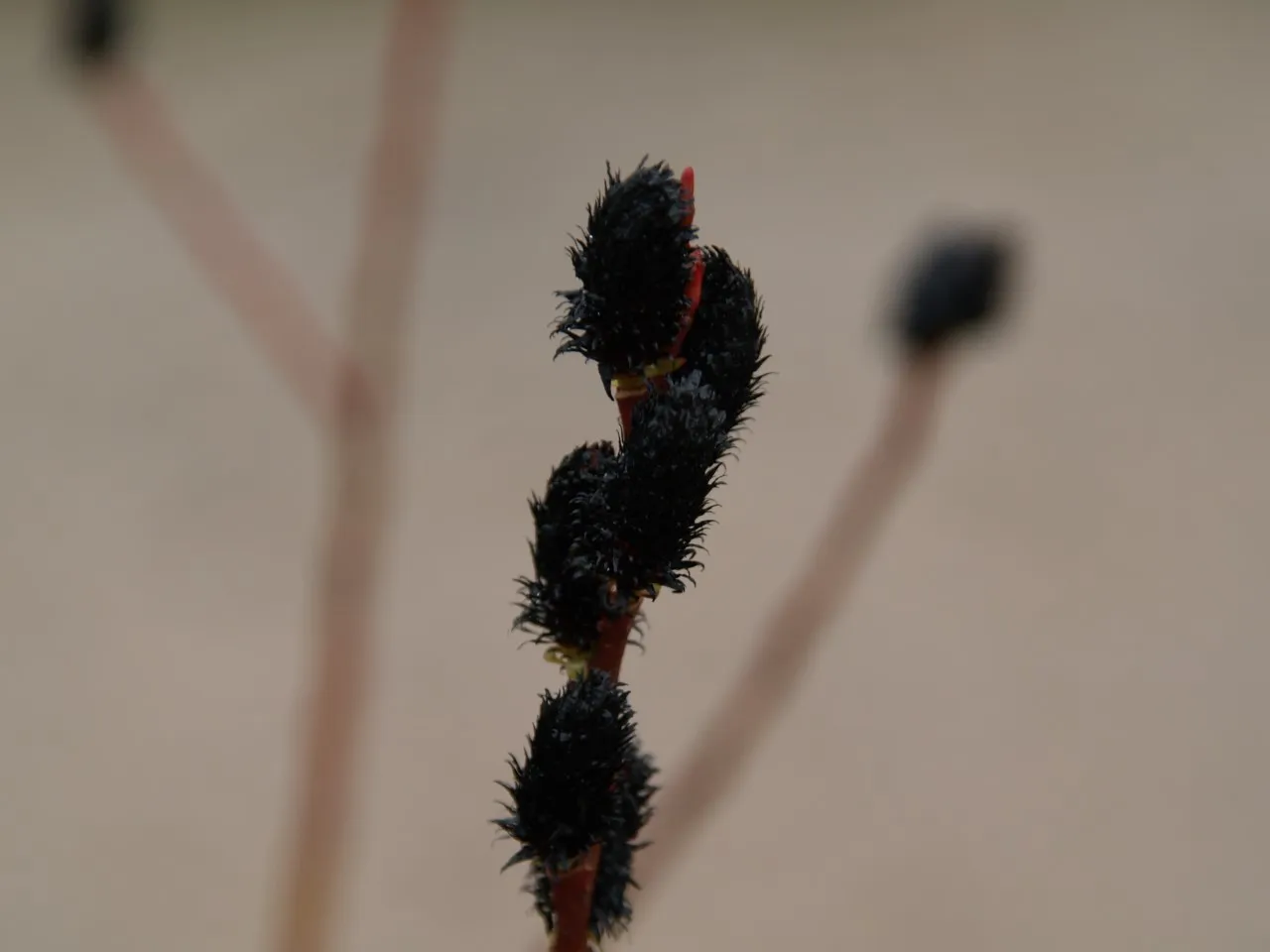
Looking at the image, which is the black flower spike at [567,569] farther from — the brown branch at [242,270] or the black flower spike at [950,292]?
the brown branch at [242,270]

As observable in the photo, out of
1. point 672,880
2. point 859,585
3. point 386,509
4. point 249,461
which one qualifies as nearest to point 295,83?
point 249,461

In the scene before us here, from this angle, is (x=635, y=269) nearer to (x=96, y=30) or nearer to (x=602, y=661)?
(x=602, y=661)

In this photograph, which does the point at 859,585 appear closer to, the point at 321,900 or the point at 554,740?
the point at 321,900

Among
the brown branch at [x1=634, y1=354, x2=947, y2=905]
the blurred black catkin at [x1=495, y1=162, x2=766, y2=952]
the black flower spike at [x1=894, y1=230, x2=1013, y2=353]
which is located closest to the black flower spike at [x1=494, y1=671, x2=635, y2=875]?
the blurred black catkin at [x1=495, y1=162, x2=766, y2=952]

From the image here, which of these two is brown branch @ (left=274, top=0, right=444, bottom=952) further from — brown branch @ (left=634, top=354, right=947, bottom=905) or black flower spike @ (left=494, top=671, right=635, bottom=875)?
black flower spike @ (left=494, top=671, right=635, bottom=875)

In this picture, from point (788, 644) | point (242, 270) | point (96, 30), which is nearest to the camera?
point (96, 30)

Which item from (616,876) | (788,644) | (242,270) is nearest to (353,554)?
(788,644)

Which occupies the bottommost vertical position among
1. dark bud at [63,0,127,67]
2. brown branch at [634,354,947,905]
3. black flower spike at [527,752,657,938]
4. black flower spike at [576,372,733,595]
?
black flower spike at [527,752,657,938]
